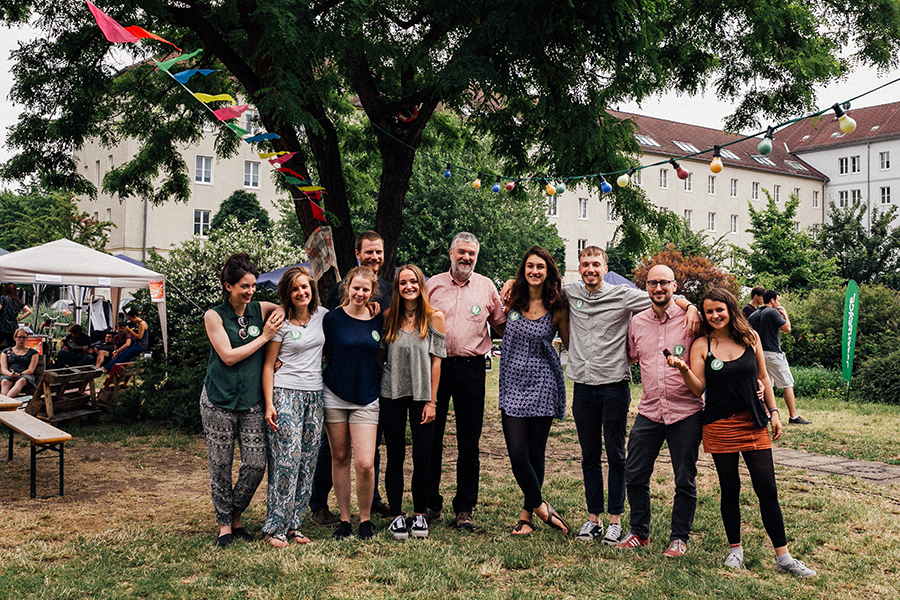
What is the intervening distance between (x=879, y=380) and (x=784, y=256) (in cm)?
1834

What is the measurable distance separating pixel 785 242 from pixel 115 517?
102 ft

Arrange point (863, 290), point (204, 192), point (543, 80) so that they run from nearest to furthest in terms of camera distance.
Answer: point (543, 80)
point (863, 290)
point (204, 192)

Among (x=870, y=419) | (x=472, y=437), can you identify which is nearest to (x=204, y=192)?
(x=870, y=419)

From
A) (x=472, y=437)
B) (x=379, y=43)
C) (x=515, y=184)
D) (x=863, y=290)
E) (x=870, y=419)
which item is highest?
(x=379, y=43)

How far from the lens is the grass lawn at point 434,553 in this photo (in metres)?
4.27

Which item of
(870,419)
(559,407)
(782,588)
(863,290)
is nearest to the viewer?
(782,588)

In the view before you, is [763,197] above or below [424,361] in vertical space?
above

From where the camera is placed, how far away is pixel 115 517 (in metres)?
6.06

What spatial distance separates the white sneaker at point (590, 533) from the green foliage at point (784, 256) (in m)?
28.1

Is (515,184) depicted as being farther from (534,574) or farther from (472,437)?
(534,574)

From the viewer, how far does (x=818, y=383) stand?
1593cm

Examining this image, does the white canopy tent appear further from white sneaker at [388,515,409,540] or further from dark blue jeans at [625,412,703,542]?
dark blue jeans at [625,412,703,542]

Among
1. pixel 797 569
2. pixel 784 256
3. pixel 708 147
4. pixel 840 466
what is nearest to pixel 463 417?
pixel 797 569

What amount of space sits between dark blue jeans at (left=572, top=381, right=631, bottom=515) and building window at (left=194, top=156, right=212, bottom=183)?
44.0 metres
